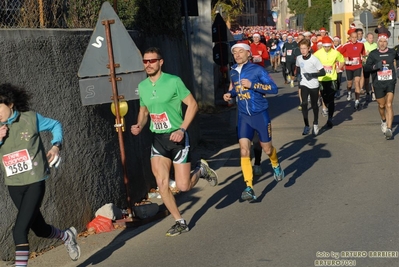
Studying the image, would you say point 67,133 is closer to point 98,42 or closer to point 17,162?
point 98,42

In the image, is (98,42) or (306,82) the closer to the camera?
(98,42)

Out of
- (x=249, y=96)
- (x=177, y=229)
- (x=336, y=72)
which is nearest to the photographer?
A: (x=177, y=229)

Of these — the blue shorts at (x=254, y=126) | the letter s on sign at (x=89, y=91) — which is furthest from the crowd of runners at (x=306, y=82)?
the letter s on sign at (x=89, y=91)

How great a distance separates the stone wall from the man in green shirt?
0.84 m

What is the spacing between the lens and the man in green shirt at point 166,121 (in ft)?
25.4

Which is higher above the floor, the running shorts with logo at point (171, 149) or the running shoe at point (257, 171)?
the running shorts with logo at point (171, 149)

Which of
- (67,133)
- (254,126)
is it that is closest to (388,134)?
(254,126)

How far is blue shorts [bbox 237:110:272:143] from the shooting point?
9.45 metres

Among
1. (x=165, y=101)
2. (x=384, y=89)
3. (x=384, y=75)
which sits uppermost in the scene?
(x=165, y=101)

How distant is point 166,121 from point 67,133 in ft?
3.71

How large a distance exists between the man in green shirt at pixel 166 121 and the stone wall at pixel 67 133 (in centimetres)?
84

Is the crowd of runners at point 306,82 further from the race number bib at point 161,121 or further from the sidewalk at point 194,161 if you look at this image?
the race number bib at point 161,121

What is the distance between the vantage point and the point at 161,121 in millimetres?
7820

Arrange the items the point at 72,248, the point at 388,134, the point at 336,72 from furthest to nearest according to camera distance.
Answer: the point at 336,72 < the point at 388,134 < the point at 72,248
